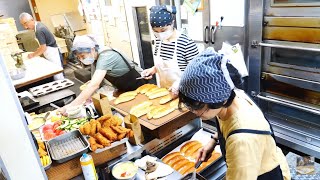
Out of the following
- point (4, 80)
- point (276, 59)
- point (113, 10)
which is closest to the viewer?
point (4, 80)

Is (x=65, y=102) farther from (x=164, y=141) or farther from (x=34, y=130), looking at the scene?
(x=164, y=141)

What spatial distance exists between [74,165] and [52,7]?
23.2 ft

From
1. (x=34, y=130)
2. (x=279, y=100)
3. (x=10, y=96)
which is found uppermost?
(x=10, y=96)

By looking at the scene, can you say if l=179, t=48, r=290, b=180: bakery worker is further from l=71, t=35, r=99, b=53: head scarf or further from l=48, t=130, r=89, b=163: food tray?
l=71, t=35, r=99, b=53: head scarf

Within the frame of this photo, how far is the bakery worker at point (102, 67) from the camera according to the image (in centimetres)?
215

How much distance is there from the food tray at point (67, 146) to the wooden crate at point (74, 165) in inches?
1.6

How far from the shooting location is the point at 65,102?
263 cm

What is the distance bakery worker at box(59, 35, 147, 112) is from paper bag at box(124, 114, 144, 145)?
28.1 inches

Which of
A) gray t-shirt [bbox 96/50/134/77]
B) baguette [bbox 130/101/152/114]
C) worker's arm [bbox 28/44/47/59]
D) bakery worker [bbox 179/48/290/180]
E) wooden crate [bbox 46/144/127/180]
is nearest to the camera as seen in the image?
bakery worker [bbox 179/48/290/180]

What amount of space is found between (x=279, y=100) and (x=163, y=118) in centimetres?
148

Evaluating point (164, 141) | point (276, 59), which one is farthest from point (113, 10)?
point (164, 141)

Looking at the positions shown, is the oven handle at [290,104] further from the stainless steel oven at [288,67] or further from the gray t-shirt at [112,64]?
the gray t-shirt at [112,64]

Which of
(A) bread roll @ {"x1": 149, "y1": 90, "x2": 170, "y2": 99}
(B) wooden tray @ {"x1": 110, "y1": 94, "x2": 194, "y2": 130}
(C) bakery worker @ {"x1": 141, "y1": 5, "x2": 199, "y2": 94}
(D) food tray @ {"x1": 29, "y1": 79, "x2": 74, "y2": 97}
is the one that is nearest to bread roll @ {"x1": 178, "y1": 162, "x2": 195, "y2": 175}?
(B) wooden tray @ {"x1": 110, "y1": 94, "x2": 194, "y2": 130}

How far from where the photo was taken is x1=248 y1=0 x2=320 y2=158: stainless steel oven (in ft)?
6.98
